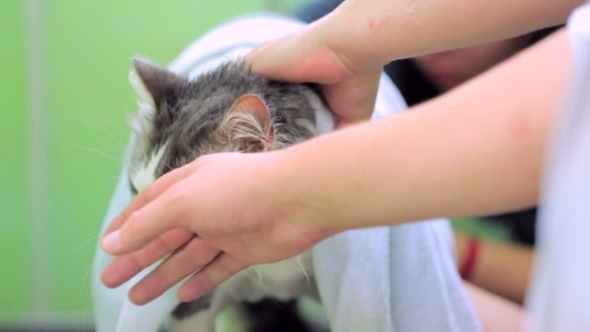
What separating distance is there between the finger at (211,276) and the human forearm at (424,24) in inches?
10.9

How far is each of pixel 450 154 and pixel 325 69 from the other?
37 cm

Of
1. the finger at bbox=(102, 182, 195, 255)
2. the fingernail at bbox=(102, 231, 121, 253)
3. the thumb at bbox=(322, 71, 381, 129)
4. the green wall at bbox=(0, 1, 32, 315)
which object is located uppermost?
the thumb at bbox=(322, 71, 381, 129)

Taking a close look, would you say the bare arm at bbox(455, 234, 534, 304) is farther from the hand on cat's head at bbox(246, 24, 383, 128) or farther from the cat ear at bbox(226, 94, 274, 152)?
the cat ear at bbox(226, 94, 274, 152)

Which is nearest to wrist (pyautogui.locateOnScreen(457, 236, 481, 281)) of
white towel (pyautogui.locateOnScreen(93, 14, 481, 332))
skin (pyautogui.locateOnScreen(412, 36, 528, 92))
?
skin (pyautogui.locateOnScreen(412, 36, 528, 92))

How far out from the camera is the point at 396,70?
122 centimetres

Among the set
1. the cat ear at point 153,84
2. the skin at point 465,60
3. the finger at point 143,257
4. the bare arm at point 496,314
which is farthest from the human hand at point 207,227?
the skin at point 465,60

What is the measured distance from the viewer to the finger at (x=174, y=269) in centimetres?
59

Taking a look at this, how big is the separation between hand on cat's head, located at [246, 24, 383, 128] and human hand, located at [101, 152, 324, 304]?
244mm

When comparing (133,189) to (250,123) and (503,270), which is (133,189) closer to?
(250,123)

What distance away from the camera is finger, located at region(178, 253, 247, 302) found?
1.96ft

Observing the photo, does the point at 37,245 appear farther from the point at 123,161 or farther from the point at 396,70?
the point at 396,70

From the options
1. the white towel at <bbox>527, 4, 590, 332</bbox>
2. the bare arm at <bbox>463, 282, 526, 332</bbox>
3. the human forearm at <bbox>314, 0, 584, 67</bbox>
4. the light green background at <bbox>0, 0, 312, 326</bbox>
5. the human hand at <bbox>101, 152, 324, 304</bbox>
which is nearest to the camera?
the white towel at <bbox>527, 4, 590, 332</bbox>

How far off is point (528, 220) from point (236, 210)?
869 millimetres

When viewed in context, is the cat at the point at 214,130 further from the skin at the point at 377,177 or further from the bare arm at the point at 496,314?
the bare arm at the point at 496,314
